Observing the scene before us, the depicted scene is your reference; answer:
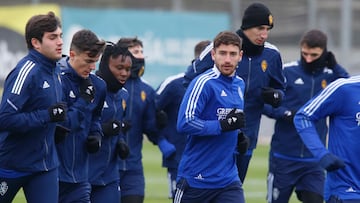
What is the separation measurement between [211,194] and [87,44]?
1682mm

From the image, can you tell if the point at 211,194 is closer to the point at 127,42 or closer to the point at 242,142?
the point at 242,142

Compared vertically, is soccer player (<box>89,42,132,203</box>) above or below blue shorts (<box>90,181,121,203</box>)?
above

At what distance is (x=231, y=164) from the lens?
906cm

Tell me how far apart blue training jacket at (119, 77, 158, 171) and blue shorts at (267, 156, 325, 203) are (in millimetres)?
1506

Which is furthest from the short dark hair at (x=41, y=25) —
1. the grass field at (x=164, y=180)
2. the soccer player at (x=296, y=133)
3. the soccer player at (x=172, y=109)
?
the grass field at (x=164, y=180)

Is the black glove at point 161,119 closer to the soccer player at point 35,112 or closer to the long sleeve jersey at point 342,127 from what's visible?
the soccer player at point 35,112

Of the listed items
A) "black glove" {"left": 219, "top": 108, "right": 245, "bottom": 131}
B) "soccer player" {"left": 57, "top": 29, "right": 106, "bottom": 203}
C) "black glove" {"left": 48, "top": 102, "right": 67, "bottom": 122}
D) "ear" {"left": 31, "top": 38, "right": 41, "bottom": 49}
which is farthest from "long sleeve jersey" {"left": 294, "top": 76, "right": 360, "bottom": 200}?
"ear" {"left": 31, "top": 38, "right": 41, "bottom": 49}

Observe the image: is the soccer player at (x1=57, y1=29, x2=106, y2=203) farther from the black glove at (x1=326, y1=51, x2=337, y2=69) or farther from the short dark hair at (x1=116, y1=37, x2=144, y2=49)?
the black glove at (x1=326, y1=51, x2=337, y2=69)

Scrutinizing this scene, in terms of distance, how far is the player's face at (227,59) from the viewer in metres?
9.04

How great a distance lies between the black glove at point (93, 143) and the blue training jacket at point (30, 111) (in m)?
0.48

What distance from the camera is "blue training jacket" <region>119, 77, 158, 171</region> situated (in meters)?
11.4

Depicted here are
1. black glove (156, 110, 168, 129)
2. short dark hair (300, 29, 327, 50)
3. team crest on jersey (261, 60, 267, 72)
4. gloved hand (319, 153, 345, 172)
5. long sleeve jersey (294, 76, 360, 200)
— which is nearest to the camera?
gloved hand (319, 153, 345, 172)

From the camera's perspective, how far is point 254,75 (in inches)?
409

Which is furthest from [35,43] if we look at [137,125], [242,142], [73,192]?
[137,125]
